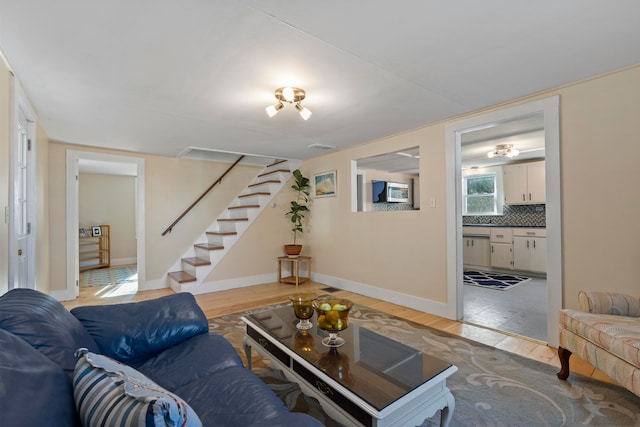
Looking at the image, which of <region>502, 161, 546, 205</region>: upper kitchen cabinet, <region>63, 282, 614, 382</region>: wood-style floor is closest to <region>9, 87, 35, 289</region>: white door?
<region>63, 282, 614, 382</region>: wood-style floor

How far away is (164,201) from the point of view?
4734mm

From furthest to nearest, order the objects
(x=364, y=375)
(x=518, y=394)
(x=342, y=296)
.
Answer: (x=342, y=296) < (x=518, y=394) < (x=364, y=375)

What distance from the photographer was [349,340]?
175 centimetres

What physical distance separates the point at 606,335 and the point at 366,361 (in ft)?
4.72

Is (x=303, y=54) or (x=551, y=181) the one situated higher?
(x=303, y=54)

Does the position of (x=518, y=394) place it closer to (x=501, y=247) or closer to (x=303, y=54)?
(x=303, y=54)

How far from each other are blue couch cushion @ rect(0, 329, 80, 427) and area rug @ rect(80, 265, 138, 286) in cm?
510

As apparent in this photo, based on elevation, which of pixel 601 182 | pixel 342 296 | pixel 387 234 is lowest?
pixel 342 296

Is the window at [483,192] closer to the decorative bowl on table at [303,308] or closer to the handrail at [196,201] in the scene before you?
the handrail at [196,201]

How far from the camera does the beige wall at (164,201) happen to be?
395 cm

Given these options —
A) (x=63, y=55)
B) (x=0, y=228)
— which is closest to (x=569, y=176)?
(x=63, y=55)

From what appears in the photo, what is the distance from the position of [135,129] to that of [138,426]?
11.9ft

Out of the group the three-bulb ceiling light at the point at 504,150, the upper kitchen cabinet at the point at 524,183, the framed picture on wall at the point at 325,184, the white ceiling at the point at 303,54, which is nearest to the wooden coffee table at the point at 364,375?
the white ceiling at the point at 303,54

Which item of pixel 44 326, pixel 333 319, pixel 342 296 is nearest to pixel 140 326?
pixel 44 326
